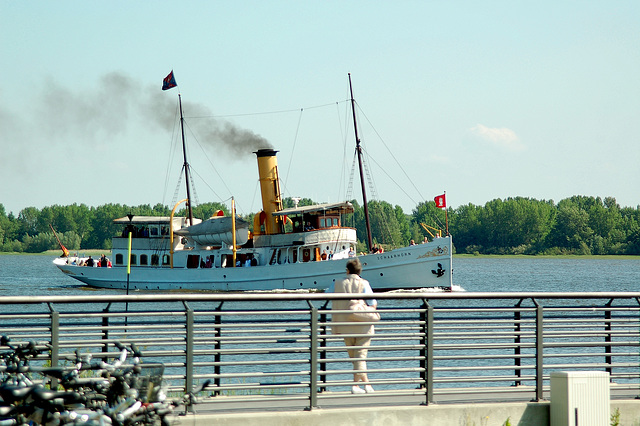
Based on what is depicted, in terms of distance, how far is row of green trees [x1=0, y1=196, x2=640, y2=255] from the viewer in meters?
147

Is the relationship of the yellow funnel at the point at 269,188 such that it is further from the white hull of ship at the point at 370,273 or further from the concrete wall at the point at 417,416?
the concrete wall at the point at 417,416

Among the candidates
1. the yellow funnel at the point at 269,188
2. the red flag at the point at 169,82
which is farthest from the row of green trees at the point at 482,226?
the yellow funnel at the point at 269,188

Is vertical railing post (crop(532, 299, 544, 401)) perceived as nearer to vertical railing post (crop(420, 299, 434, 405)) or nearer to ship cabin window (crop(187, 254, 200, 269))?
vertical railing post (crop(420, 299, 434, 405))

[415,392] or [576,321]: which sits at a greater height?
[576,321]

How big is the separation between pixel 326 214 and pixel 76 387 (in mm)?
43630

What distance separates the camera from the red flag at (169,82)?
58.3 m

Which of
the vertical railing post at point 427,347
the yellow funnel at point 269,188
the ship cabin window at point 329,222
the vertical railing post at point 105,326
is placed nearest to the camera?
the vertical railing post at point 105,326

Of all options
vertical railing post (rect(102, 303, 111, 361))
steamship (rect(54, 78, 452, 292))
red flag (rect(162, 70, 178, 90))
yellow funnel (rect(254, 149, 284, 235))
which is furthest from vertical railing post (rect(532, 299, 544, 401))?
red flag (rect(162, 70, 178, 90))

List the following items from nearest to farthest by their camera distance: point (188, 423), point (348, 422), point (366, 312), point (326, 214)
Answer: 1. point (188, 423)
2. point (348, 422)
3. point (366, 312)
4. point (326, 214)

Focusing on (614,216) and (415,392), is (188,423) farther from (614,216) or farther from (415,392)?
(614,216)

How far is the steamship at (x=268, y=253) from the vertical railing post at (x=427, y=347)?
38899 mm

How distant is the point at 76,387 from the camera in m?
5.01

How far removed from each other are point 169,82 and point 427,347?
5263cm

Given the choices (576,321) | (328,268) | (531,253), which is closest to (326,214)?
(328,268)
